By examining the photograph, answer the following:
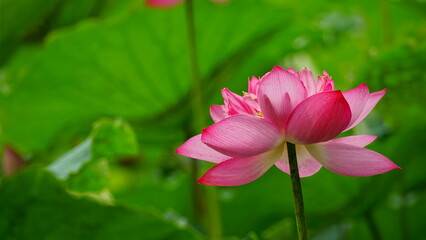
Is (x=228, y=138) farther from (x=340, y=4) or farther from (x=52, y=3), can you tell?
(x=340, y=4)

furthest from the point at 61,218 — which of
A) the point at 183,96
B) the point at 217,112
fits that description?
the point at 183,96

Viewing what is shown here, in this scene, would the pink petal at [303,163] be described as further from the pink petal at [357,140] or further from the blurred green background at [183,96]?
the blurred green background at [183,96]

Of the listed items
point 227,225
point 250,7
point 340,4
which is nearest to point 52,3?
point 250,7

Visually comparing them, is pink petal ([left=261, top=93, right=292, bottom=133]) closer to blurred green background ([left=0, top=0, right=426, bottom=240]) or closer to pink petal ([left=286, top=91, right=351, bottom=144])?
pink petal ([left=286, top=91, right=351, bottom=144])

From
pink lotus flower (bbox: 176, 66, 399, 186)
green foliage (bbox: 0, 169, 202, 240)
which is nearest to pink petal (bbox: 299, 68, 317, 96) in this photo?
pink lotus flower (bbox: 176, 66, 399, 186)

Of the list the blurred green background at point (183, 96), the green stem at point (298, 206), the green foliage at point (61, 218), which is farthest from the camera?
the blurred green background at point (183, 96)

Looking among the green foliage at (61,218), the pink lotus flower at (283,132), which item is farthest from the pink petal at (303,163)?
the green foliage at (61,218)
